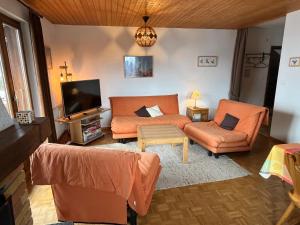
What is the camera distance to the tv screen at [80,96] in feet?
11.5

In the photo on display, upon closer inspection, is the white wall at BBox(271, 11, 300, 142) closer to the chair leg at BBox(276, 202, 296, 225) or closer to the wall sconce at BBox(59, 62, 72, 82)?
the chair leg at BBox(276, 202, 296, 225)

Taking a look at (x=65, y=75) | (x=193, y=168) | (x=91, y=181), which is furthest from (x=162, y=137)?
(x=65, y=75)

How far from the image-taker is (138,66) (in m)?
4.71

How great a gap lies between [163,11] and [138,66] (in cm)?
164

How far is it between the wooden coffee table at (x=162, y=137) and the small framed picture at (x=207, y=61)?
8.06 ft

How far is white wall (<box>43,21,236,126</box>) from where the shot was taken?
4.32 meters

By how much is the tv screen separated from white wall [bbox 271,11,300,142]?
359 centimetres

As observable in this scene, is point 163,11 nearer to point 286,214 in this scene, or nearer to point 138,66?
point 138,66

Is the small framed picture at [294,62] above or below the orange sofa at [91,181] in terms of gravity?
above

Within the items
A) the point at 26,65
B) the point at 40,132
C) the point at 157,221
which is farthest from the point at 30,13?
the point at 157,221

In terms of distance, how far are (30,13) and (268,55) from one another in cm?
536

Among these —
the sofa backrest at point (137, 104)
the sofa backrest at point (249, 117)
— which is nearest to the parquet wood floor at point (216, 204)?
the sofa backrest at point (249, 117)

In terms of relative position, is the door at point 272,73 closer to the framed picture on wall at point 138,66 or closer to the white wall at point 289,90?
the white wall at point 289,90

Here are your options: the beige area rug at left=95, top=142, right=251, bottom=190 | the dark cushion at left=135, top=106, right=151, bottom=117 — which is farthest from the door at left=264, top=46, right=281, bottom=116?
the dark cushion at left=135, top=106, right=151, bottom=117
